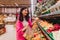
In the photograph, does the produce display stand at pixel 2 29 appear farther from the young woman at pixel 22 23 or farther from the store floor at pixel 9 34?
the young woman at pixel 22 23

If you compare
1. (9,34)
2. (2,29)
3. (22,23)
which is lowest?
(9,34)

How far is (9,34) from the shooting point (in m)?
5.07

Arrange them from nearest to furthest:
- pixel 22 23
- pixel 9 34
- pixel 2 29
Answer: pixel 22 23 → pixel 9 34 → pixel 2 29

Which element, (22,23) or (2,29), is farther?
(2,29)

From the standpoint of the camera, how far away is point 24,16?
14.4 ft

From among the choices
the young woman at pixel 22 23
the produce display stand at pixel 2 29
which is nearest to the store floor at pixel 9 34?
the produce display stand at pixel 2 29

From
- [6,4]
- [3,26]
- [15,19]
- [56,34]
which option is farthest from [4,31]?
[56,34]

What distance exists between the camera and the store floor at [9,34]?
190 inches

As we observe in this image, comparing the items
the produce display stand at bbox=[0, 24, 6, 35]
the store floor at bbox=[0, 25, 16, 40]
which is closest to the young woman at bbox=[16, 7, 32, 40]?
the store floor at bbox=[0, 25, 16, 40]

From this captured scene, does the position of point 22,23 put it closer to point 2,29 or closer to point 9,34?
point 9,34

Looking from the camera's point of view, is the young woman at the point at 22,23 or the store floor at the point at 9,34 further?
the store floor at the point at 9,34

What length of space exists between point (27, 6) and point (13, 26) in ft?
2.67

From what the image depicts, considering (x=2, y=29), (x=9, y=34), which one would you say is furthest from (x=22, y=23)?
(x=2, y=29)

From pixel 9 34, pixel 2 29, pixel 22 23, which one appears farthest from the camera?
pixel 2 29
